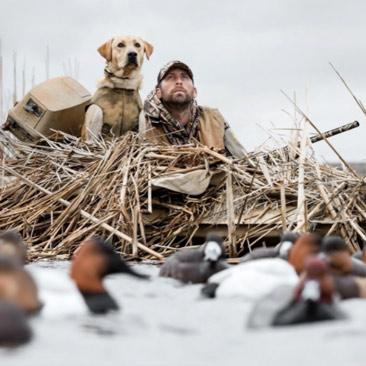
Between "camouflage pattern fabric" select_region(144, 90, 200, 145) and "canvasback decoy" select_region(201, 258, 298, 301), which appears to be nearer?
"canvasback decoy" select_region(201, 258, 298, 301)

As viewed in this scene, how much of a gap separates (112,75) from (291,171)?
115 inches

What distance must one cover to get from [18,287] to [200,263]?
2.00 m

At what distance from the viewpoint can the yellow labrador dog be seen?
10.2 metres

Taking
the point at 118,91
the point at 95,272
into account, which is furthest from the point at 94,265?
the point at 118,91

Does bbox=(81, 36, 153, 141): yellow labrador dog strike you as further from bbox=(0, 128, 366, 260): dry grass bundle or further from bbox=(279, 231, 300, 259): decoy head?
bbox=(279, 231, 300, 259): decoy head

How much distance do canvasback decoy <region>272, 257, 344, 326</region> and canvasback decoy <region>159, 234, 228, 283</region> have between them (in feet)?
5.96

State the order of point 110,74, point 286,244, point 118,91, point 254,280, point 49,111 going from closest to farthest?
point 254,280
point 286,244
point 49,111
point 118,91
point 110,74

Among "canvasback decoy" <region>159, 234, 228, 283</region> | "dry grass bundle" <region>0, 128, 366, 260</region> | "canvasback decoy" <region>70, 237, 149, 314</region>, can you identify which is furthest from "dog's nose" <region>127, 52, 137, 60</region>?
"canvasback decoy" <region>70, 237, 149, 314</region>

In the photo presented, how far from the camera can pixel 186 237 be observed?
817 cm

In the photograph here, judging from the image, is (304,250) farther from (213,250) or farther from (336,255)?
(213,250)

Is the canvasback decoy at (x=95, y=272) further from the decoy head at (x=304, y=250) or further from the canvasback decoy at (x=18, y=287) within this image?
the decoy head at (x=304, y=250)

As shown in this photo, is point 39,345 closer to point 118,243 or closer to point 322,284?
point 322,284

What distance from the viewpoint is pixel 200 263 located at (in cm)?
564

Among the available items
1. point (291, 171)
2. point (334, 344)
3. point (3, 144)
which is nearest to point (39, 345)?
point (334, 344)
